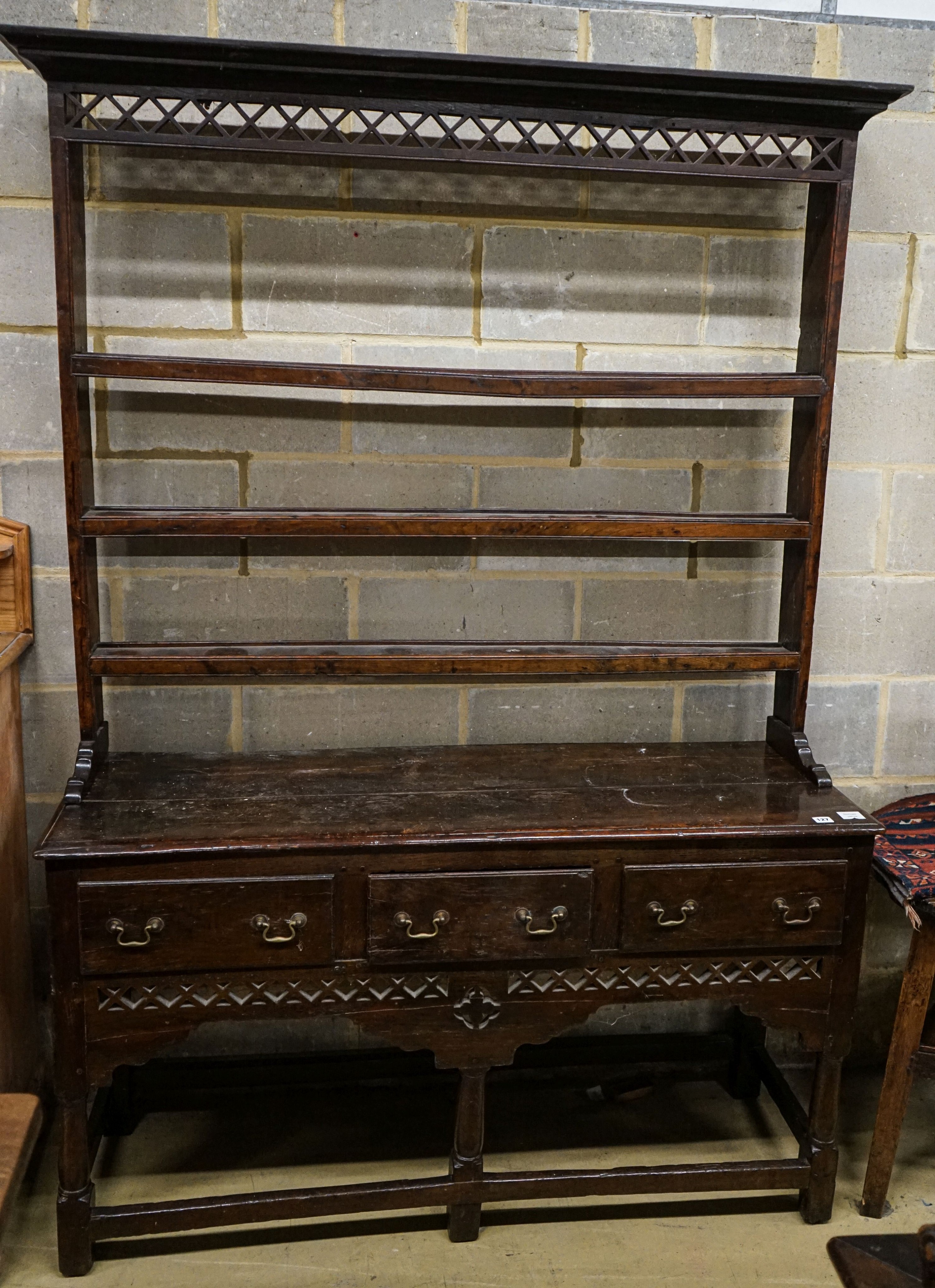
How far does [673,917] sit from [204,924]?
2.78ft

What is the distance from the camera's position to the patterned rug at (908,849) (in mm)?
2068

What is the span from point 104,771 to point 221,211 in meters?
1.15

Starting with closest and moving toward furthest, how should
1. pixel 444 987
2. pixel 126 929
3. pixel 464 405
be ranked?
pixel 126 929
pixel 444 987
pixel 464 405

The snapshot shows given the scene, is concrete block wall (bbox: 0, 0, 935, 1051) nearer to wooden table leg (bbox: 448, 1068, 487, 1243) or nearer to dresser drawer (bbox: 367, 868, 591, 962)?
dresser drawer (bbox: 367, 868, 591, 962)

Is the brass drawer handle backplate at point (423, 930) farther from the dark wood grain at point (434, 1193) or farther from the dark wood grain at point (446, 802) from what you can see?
the dark wood grain at point (434, 1193)

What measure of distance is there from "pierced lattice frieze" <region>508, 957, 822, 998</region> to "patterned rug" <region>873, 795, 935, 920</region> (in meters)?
0.22

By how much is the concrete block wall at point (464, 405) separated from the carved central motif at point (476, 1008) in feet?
2.10

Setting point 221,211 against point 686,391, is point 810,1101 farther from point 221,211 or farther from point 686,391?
point 221,211

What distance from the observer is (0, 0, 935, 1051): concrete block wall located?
7.20ft

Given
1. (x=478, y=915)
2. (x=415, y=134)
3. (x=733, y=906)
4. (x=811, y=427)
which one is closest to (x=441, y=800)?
(x=478, y=915)

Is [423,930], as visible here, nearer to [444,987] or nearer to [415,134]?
[444,987]

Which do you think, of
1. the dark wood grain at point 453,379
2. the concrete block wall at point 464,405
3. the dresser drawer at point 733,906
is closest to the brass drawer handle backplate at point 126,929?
the concrete block wall at point 464,405

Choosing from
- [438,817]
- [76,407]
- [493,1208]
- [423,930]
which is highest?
[76,407]

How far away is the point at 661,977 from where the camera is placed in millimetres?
2059
